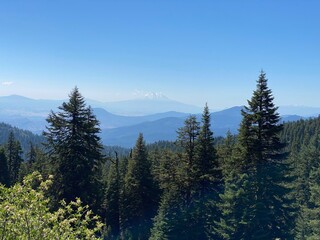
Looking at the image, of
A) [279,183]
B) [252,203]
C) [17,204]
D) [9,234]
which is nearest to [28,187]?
[17,204]

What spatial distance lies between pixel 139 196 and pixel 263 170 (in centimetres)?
1920

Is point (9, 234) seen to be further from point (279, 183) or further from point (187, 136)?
point (187, 136)

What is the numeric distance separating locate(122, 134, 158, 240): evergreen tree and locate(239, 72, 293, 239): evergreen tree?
16.6m

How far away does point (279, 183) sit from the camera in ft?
84.3

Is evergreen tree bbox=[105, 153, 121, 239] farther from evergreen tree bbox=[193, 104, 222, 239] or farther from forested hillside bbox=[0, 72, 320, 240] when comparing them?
evergreen tree bbox=[193, 104, 222, 239]

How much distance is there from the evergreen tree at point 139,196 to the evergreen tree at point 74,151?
15069mm

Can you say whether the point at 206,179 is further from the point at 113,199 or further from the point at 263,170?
the point at 113,199

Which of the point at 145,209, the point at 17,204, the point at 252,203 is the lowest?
the point at 145,209

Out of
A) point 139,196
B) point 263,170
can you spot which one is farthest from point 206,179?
point 139,196

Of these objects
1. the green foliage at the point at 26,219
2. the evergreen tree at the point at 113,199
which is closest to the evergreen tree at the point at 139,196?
the evergreen tree at the point at 113,199

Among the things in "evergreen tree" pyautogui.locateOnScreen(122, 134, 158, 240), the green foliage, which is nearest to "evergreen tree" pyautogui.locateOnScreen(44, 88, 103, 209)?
"evergreen tree" pyautogui.locateOnScreen(122, 134, 158, 240)

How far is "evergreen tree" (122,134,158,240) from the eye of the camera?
130ft

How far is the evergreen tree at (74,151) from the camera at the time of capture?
23.2 metres

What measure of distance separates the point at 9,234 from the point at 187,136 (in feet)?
82.8
